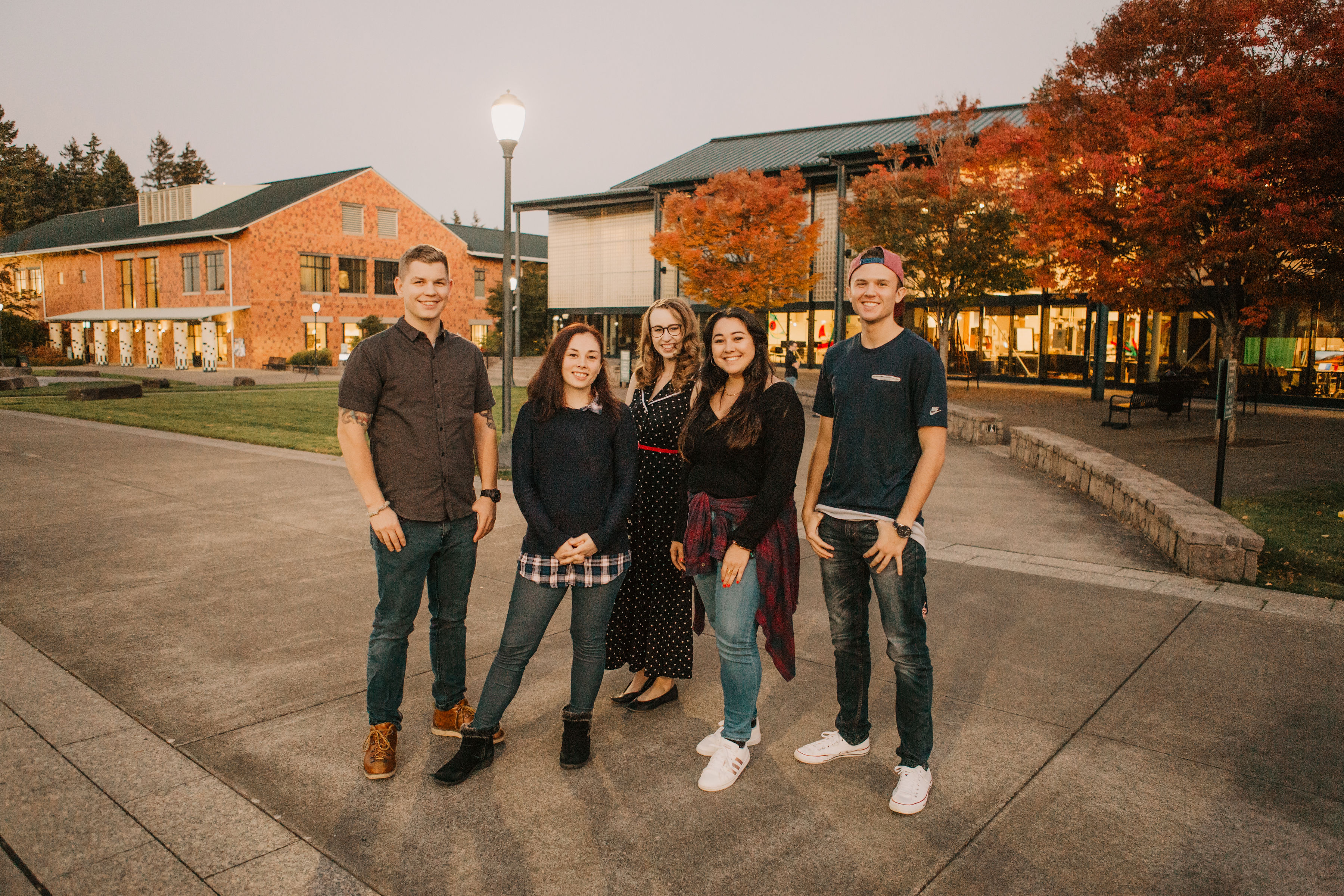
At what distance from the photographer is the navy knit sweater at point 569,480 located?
3268 millimetres

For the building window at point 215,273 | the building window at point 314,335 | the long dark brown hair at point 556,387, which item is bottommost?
the long dark brown hair at point 556,387

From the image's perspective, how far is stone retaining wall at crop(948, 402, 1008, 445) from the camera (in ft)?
45.1

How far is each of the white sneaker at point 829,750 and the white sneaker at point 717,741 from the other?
0.55 ft

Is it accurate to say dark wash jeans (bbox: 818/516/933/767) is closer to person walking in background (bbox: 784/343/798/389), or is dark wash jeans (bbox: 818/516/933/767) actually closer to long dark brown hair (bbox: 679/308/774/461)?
long dark brown hair (bbox: 679/308/774/461)

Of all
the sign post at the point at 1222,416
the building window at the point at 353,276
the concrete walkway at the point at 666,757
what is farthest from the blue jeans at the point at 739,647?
the building window at the point at 353,276

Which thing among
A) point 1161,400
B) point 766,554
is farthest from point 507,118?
point 1161,400

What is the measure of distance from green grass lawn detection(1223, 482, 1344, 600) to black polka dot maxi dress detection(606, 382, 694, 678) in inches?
168

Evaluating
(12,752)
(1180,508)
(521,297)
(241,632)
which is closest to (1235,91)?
(1180,508)

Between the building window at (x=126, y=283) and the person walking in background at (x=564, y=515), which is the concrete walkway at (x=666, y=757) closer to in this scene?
the person walking in background at (x=564, y=515)

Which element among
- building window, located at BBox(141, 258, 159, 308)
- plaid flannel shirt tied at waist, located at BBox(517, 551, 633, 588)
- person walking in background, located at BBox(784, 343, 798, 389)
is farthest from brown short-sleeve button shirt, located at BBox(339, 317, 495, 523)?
building window, located at BBox(141, 258, 159, 308)

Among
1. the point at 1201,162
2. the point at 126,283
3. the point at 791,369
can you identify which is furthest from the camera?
the point at 126,283

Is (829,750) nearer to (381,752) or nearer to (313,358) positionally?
(381,752)

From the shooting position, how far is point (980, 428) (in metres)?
13.9

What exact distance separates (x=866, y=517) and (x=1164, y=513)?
467 cm
